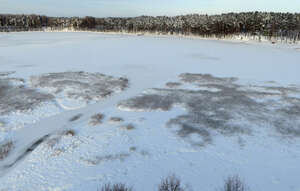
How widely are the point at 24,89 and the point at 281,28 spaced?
73313mm

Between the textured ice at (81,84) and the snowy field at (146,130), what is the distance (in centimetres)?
8

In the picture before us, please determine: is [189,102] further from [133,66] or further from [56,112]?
[133,66]

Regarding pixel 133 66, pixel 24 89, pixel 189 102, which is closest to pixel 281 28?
Answer: pixel 133 66

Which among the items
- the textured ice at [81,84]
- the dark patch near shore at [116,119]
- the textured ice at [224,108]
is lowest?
the dark patch near shore at [116,119]

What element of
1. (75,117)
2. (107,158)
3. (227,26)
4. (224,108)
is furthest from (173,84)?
(227,26)

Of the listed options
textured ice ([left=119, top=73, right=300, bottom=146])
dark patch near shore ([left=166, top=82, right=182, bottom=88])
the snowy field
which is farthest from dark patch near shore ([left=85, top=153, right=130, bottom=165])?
dark patch near shore ([left=166, top=82, right=182, bottom=88])

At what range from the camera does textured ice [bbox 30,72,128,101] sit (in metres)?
17.0

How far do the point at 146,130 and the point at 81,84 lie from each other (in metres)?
9.55

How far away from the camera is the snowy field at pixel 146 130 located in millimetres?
8469

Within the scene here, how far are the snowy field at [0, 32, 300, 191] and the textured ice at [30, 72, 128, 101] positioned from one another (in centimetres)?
8

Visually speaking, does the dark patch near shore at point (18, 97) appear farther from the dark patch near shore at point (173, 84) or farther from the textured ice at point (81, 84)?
the dark patch near shore at point (173, 84)

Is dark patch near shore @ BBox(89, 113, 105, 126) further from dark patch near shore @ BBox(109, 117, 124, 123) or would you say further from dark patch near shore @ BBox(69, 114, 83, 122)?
dark patch near shore @ BBox(69, 114, 83, 122)

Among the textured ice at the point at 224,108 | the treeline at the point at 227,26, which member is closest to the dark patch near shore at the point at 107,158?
the textured ice at the point at 224,108

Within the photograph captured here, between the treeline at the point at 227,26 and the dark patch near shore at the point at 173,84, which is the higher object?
the treeline at the point at 227,26
